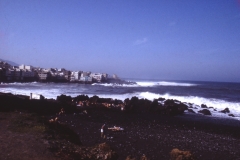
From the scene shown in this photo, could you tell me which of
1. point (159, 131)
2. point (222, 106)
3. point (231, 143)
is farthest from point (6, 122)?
point (222, 106)

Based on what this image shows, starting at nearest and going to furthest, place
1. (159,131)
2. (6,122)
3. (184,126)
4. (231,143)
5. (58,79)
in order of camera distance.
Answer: (6,122)
(231,143)
(159,131)
(184,126)
(58,79)

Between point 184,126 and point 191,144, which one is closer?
point 191,144

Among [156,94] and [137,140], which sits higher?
[156,94]

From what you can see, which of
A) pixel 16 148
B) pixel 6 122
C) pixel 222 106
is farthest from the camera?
pixel 222 106

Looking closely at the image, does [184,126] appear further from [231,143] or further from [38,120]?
[38,120]

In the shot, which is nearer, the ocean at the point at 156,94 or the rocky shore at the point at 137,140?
the rocky shore at the point at 137,140

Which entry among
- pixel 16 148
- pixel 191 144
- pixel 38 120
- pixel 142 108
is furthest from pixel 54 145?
pixel 142 108

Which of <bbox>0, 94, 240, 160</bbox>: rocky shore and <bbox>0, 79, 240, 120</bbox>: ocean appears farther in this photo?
<bbox>0, 79, 240, 120</bbox>: ocean

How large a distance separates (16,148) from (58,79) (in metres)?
101

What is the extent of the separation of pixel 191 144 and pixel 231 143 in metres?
3.14

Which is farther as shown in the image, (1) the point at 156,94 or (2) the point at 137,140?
(1) the point at 156,94

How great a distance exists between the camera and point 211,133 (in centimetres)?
1681

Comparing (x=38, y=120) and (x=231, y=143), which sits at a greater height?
(x=38, y=120)

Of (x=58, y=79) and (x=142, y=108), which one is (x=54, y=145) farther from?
(x=58, y=79)
